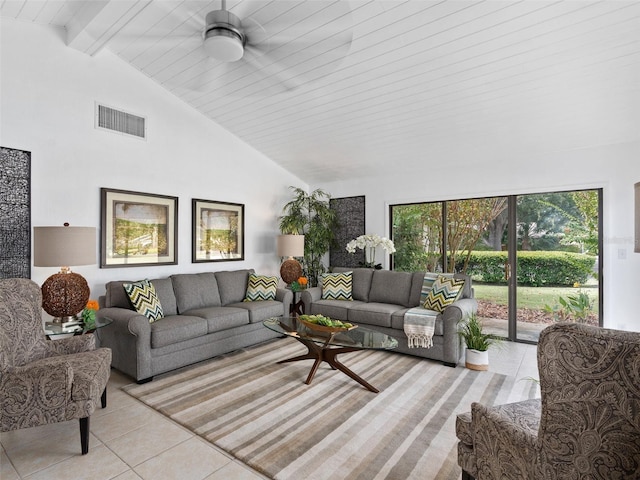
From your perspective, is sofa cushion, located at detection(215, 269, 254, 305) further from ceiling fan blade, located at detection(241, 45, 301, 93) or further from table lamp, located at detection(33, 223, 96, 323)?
ceiling fan blade, located at detection(241, 45, 301, 93)

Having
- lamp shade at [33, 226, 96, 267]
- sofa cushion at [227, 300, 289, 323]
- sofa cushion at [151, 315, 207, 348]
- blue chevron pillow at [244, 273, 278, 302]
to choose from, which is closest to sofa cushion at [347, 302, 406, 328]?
sofa cushion at [227, 300, 289, 323]

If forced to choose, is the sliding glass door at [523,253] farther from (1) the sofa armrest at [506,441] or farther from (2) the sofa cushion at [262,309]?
(1) the sofa armrest at [506,441]

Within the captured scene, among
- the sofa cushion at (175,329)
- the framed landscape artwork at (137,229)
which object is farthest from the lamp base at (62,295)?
the framed landscape artwork at (137,229)

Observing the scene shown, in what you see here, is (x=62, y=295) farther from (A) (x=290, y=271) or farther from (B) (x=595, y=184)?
(B) (x=595, y=184)

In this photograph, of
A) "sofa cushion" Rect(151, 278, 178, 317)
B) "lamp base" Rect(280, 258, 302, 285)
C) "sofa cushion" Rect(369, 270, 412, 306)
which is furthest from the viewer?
"lamp base" Rect(280, 258, 302, 285)

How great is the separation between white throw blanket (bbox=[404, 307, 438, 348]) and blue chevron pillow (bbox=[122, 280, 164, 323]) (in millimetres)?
2728

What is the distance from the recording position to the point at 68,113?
3.56 meters

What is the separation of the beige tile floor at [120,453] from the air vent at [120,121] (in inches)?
118

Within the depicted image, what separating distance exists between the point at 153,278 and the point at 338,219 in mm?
3207

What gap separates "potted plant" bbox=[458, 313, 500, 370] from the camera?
3.48m

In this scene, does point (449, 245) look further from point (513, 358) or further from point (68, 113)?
point (68, 113)

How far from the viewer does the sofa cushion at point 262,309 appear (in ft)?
13.6

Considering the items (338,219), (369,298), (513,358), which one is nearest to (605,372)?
(513,358)

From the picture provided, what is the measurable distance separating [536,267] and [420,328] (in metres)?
1.96
